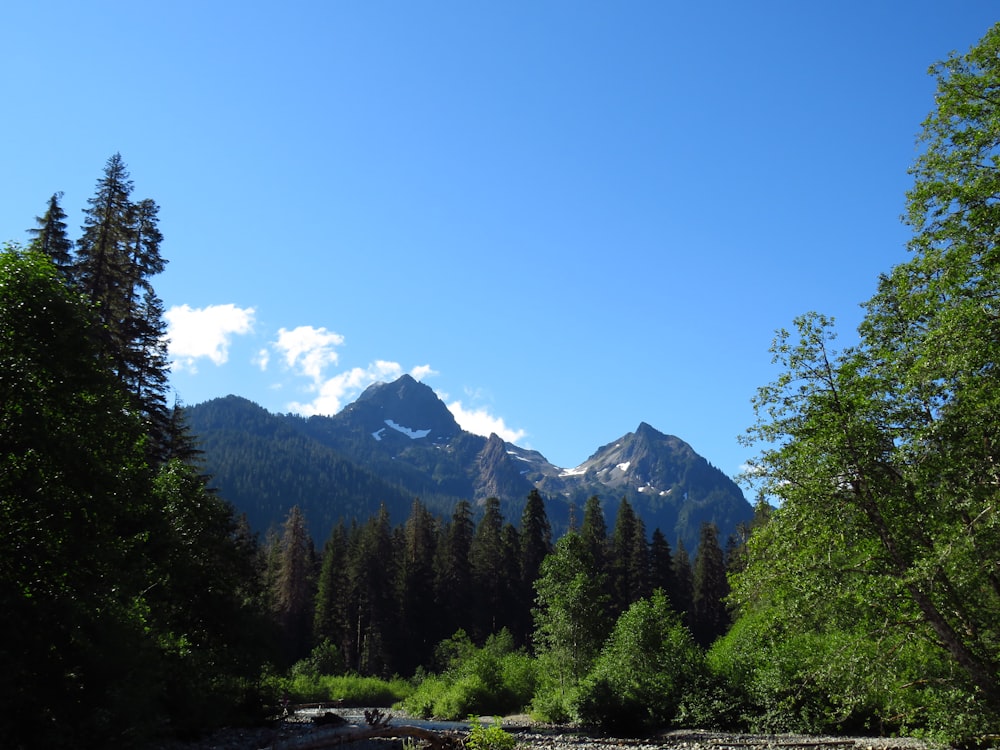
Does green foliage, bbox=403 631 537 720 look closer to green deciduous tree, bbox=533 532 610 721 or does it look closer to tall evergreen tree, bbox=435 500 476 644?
green deciduous tree, bbox=533 532 610 721

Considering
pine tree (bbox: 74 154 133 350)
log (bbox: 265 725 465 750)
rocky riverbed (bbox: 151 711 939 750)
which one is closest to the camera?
log (bbox: 265 725 465 750)

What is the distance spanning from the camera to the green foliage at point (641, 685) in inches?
1244

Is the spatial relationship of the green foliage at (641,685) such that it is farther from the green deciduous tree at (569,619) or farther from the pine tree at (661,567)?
the pine tree at (661,567)

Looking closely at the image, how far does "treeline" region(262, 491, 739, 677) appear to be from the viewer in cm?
7206

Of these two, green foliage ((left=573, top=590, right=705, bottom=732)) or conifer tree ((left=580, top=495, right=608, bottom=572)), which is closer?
green foliage ((left=573, top=590, right=705, bottom=732))

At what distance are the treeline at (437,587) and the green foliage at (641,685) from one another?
3546 centimetres

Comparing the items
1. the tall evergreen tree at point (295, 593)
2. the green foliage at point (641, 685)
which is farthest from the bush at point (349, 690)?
the green foliage at point (641, 685)

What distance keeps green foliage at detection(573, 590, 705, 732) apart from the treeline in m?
35.5

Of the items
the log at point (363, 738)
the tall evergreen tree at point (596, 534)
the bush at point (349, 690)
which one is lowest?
the bush at point (349, 690)

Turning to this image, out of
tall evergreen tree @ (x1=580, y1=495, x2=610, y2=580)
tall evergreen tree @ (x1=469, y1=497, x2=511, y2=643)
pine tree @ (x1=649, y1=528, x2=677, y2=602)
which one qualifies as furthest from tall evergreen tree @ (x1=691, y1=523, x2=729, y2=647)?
tall evergreen tree @ (x1=469, y1=497, x2=511, y2=643)

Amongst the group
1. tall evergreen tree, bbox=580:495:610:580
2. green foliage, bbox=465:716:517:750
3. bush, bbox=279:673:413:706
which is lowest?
bush, bbox=279:673:413:706

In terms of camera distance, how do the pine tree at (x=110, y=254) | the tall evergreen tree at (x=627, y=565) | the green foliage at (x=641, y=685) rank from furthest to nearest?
1. the tall evergreen tree at (x=627, y=565)
2. the green foliage at (x=641, y=685)
3. the pine tree at (x=110, y=254)

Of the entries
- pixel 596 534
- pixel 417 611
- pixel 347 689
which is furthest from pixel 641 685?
pixel 417 611

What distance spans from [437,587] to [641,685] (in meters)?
46.8
